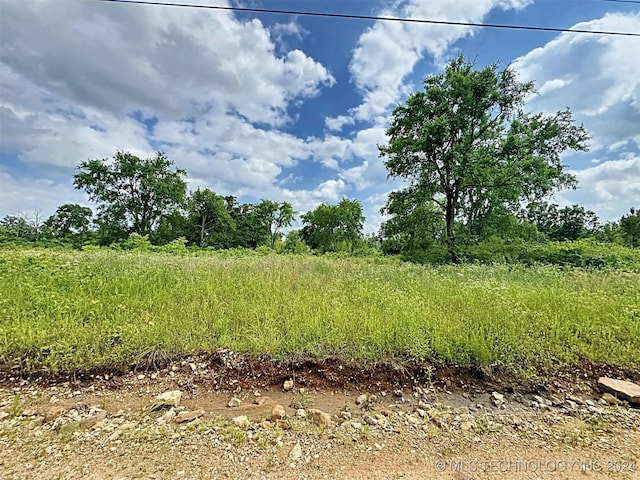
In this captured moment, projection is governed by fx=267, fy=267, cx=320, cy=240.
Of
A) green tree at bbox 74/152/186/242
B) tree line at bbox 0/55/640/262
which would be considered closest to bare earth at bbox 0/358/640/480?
tree line at bbox 0/55/640/262

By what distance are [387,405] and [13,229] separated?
77.8ft

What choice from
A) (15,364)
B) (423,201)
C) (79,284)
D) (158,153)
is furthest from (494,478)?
(158,153)

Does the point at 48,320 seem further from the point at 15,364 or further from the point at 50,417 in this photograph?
the point at 50,417

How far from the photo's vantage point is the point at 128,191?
2536 cm

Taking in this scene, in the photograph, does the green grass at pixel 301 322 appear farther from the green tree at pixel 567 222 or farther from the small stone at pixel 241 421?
the green tree at pixel 567 222

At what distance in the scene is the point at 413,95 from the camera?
40.7 ft

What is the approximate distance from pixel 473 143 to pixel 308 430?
13.2 metres

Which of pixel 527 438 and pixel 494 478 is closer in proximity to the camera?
pixel 494 478

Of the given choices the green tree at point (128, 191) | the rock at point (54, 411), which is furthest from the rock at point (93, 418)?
the green tree at point (128, 191)

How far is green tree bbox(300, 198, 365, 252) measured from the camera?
1209 inches

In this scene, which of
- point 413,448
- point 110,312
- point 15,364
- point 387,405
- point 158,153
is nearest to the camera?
point 413,448

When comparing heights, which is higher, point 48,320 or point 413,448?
point 48,320

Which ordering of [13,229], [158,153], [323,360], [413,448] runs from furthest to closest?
[158,153], [13,229], [323,360], [413,448]

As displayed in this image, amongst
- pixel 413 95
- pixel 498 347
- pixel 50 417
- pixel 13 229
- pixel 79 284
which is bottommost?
pixel 50 417
